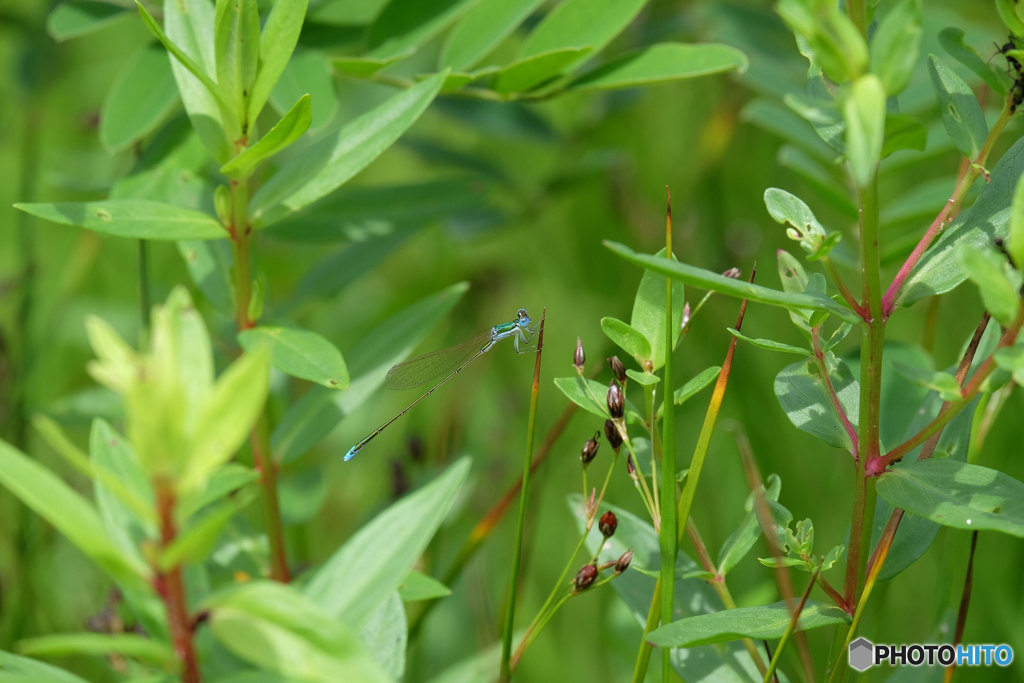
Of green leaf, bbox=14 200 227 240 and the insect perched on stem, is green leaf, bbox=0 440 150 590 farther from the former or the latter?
the insect perched on stem

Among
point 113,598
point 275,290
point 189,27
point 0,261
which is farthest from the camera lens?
point 0,261

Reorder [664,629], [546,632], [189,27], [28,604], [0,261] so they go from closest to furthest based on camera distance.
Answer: [664,629], [189,27], [28,604], [546,632], [0,261]

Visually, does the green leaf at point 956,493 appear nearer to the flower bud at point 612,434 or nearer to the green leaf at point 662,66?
the flower bud at point 612,434

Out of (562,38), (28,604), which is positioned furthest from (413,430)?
(562,38)

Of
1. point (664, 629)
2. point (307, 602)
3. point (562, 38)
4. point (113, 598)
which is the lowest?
point (113, 598)

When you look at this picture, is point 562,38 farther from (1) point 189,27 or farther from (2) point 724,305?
(2) point 724,305

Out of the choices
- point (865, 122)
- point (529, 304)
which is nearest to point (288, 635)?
point (865, 122)

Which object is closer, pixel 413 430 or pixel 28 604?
pixel 28 604
